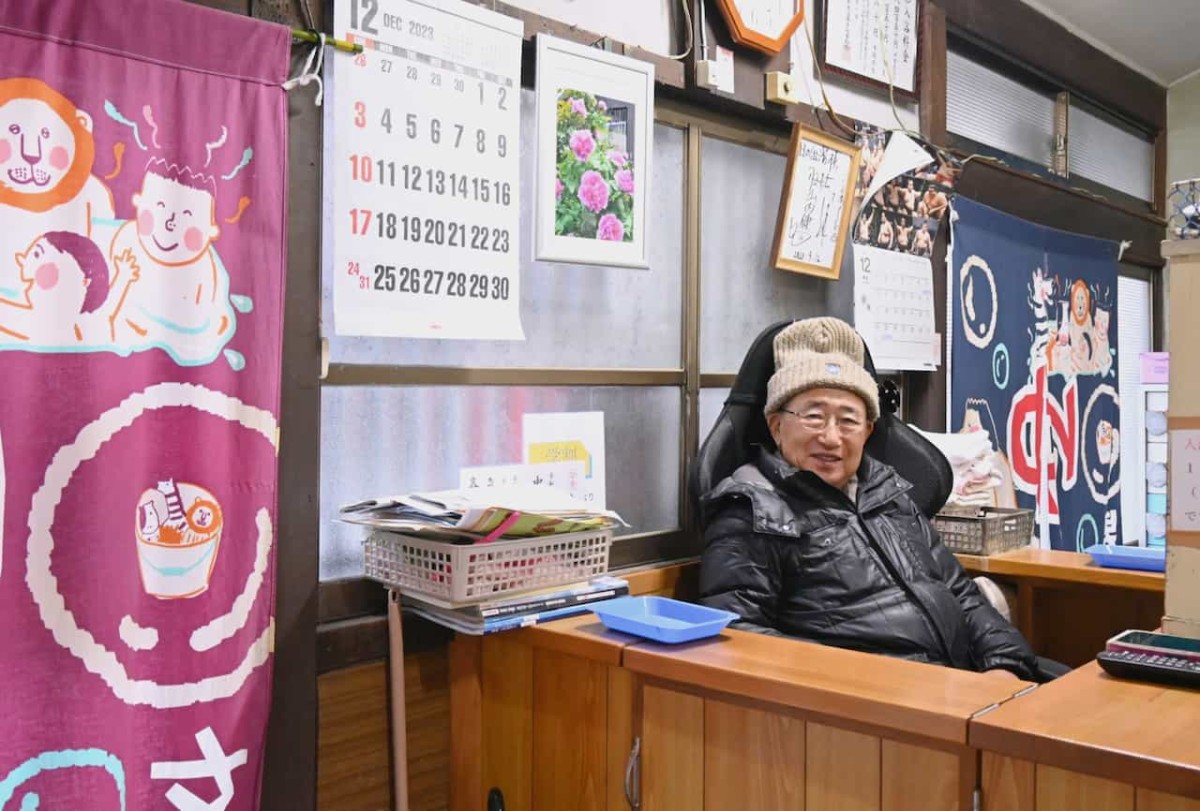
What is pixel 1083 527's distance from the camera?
15.9 ft

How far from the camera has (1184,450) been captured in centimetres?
170

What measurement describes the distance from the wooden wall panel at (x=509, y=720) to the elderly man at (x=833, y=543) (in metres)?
0.45

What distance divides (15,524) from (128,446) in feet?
0.66

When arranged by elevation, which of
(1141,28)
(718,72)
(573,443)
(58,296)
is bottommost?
(573,443)

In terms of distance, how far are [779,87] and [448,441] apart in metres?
1.49

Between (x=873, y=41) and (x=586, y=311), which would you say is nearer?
(x=586, y=311)

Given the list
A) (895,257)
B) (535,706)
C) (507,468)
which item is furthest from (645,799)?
(895,257)

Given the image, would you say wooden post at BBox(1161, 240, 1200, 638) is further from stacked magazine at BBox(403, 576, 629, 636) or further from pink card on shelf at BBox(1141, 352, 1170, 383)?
pink card on shelf at BBox(1141, 352, 1170, 383)

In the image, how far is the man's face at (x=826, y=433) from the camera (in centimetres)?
248

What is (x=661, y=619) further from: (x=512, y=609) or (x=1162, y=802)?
(x=1162, y=802)

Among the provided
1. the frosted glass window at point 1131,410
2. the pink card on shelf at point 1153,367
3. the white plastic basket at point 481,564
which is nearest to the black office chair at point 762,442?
the white plastic basket at point 481,564

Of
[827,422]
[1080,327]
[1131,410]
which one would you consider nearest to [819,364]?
[827,422]

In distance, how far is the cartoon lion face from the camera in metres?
1.58

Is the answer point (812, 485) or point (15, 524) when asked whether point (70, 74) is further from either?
point (812, 485)
